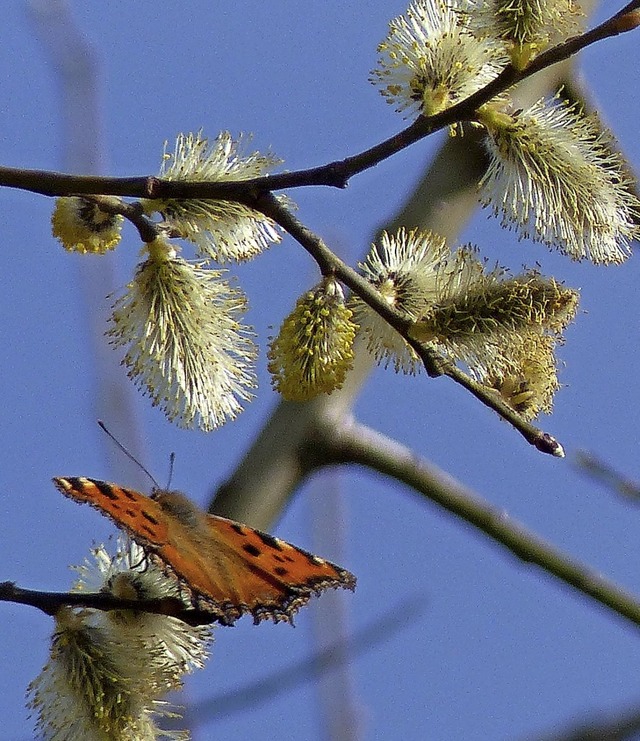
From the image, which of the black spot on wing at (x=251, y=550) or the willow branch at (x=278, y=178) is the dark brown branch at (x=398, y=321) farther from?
the black spot on wing at (x=251, y=550)

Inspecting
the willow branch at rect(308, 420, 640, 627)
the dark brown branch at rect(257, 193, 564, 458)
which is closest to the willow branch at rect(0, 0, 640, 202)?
the dark brown branch at rect(257, 193, 564, 458)

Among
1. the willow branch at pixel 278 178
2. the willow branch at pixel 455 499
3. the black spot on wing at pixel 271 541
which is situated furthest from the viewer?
the willow branch at pixel 455 499

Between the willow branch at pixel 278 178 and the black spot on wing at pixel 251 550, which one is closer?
the willow branch at pixel 278 178

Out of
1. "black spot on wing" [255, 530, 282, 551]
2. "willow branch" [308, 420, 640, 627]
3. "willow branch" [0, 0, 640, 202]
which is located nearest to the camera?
"willow branch" [0, 0, 640, 202]

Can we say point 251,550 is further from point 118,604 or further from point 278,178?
point 278,178

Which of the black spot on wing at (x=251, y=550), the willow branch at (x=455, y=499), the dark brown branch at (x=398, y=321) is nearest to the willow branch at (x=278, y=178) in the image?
the dark brown branch at (x=398, y=321)

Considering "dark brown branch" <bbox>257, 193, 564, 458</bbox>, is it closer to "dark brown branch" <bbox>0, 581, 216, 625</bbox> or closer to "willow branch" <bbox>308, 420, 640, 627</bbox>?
"dark brown branch" <bbox>0, 581, 216, 625</bbox>

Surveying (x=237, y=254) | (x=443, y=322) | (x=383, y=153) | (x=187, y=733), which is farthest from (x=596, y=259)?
(x=187, y=733)
